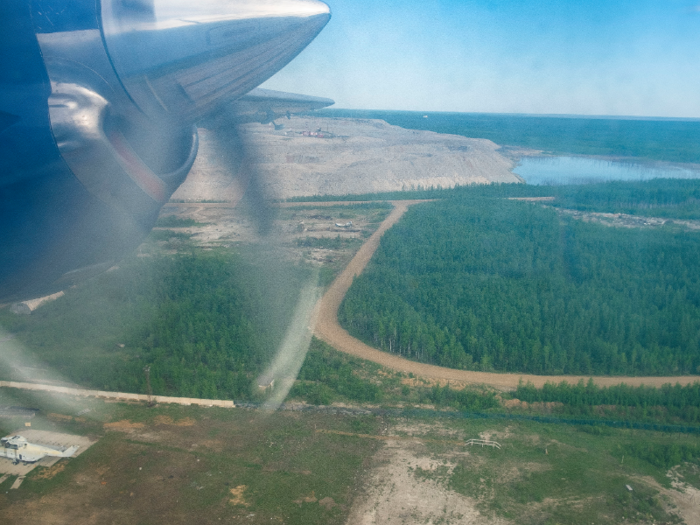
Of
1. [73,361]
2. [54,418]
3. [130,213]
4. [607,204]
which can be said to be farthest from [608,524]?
[607,204]

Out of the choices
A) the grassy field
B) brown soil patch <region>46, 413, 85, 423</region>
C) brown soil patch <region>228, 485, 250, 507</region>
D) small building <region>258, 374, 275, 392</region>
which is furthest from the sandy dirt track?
brown soil patch <region>46, 413, 85, 423</region>

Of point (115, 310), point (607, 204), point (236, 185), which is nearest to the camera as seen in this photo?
point (236, 185)

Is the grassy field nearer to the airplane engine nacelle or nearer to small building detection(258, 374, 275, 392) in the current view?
small building detection(258, 374, 275, 392)

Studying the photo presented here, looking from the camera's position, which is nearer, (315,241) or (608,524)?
(608,524)

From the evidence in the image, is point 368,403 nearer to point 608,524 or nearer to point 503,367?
point 503,367

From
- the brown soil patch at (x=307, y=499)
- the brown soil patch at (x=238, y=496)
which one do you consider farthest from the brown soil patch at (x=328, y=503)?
the brown soil patch at (x=238, y=496)

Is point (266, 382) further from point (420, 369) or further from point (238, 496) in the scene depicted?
point (238, 496)

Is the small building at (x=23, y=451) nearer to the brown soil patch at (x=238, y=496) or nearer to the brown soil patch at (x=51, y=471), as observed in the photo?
the brown soil patch at (x=51, y=471)

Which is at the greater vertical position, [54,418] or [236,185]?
[236,185]
